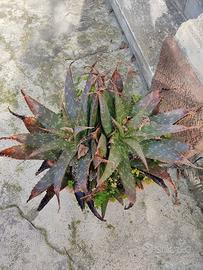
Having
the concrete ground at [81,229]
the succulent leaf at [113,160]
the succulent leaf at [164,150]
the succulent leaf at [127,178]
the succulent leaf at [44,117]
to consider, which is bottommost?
the concrete ground at [81,229]

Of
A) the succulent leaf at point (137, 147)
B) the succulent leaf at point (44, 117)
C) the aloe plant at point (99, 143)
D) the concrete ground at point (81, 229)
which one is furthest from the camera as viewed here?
the concrete ground at point (81, 229)

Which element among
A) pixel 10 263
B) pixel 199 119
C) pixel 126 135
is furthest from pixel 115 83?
pixel 10 263

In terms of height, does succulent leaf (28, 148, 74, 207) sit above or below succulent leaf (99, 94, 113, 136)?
below

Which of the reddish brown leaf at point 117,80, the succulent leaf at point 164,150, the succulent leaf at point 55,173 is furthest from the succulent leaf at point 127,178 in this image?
the reddish brown leaf at point 117,80

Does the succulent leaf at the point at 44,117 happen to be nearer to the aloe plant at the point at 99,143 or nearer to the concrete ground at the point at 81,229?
the aloe plant at the point at 99,143

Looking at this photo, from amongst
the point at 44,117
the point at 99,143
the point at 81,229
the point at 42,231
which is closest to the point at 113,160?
the point at 99,143

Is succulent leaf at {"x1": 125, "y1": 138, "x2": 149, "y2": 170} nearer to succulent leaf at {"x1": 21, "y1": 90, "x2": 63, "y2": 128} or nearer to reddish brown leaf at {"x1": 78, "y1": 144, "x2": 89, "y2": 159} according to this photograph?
reddish brown leaf at {"x1": 78, "y1": 144, "x2": 89, "y2": 159}

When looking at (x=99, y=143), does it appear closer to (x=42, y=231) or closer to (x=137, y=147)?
(x=137, y=147)

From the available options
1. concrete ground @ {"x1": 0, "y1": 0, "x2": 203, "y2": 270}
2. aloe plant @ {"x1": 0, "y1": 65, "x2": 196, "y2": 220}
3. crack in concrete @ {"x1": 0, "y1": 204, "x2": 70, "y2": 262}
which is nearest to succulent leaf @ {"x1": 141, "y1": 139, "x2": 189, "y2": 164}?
aloe plant @ {"x1": 0, "y1": 65, "x2": 196, "y2": 220}
